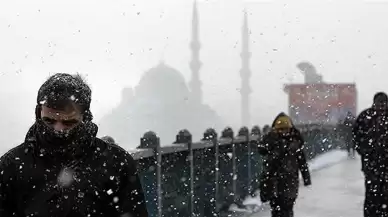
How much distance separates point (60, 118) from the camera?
9.40 feet

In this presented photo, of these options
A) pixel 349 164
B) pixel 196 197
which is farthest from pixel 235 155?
pixel 349 164

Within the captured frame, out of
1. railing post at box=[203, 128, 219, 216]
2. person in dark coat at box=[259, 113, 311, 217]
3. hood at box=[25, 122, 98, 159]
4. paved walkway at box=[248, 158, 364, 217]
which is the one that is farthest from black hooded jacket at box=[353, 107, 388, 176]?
hood at box=[25, 122, 98, 159]

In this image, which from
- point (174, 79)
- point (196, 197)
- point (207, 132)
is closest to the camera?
point (196, 197)

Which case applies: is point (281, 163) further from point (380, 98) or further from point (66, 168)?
point (66, 168)

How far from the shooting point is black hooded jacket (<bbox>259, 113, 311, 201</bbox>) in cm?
845

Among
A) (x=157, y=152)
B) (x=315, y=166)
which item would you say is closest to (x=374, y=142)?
(x=157, y=152)

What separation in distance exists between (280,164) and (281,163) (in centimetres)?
2

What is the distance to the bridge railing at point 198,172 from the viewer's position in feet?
23.8

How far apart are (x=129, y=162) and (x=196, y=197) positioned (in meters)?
6.44

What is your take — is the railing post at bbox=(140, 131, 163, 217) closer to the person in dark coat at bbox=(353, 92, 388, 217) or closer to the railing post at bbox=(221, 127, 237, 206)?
the person in dark coat at bbox=(353, 92, 388, 217)

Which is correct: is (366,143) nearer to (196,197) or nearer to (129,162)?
(196,197)

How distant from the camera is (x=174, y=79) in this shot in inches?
6024

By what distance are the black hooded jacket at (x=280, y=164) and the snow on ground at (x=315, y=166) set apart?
293 cm

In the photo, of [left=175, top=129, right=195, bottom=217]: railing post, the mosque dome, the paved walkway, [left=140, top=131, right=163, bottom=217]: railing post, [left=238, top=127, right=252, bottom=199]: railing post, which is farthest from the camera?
the mosque dome
